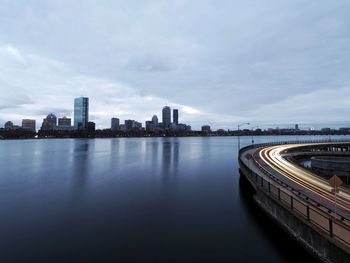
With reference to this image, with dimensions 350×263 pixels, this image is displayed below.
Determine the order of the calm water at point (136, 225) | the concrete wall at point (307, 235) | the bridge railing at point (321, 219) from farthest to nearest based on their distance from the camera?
the calm water at point (136, 225), the bridge railing at point (321, 219), the concrete wall at point (307, 235)

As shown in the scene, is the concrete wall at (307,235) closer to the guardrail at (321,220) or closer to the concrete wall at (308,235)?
the concrete wall at (308,235)

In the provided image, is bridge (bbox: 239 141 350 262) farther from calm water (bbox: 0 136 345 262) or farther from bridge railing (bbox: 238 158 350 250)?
calm water (bbox: 0 136 345 262)

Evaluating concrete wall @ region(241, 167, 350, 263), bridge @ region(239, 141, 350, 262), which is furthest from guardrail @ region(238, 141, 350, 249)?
concrete wall @ region(241, 167, 350, 263)

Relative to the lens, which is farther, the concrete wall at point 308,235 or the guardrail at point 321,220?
the guardrail at point 321,220

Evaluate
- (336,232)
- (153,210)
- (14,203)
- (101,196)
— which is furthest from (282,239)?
(14,203)

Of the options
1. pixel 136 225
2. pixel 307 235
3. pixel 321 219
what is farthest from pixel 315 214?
pixel 136 225

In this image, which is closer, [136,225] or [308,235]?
[308,235]

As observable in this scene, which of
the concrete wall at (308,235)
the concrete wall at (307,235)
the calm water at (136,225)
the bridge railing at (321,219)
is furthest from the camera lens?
the calm water at (136,225)

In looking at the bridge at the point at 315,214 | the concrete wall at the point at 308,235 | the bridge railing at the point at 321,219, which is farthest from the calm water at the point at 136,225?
the bridge railing at the point at 321,219

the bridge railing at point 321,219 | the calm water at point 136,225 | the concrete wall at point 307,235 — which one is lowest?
the calm water at point 136,225

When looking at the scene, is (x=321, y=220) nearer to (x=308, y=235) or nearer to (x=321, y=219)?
(x=321, y=219)

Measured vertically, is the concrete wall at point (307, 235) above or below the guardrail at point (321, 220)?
Answer: below

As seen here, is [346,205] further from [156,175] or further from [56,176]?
[56,176]

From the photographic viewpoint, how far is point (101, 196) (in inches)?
1484
